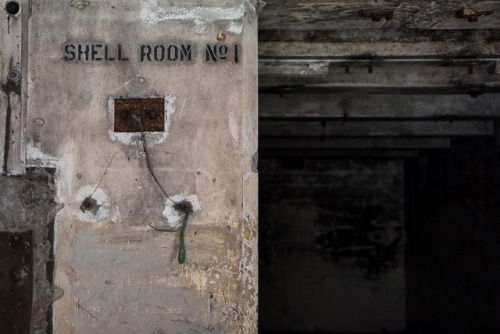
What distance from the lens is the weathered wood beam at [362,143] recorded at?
7988 millimetres

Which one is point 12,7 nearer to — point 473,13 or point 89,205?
point 89,205

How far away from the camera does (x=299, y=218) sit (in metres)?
11.0

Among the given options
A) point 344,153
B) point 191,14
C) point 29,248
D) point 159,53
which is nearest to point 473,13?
point 191,14

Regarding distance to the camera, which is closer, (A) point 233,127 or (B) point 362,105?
(A) point 233,127

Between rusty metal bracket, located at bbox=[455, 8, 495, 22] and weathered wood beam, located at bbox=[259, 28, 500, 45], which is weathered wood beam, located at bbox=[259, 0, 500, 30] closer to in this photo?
rusty metal bracket, located at bbox=[455, 8, 495, 22]

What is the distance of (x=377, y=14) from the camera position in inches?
138

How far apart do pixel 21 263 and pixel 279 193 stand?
26.1 ft

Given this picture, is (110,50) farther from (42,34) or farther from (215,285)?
(215,285)

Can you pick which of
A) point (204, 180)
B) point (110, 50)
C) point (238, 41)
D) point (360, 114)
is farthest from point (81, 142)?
point (360, 114)

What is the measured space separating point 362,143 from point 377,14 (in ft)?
15.7

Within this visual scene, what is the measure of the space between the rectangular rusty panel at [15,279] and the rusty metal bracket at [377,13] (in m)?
2.73

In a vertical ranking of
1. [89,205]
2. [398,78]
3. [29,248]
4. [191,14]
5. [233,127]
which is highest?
[191,14]

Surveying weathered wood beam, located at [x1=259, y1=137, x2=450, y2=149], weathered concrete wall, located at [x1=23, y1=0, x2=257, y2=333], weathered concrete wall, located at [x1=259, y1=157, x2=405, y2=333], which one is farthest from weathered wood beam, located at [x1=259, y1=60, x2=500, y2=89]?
weathered concrete wall, located at [x1=259, y1=157, x2=405, y2=333]

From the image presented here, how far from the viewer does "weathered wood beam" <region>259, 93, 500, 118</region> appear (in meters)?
5.87
